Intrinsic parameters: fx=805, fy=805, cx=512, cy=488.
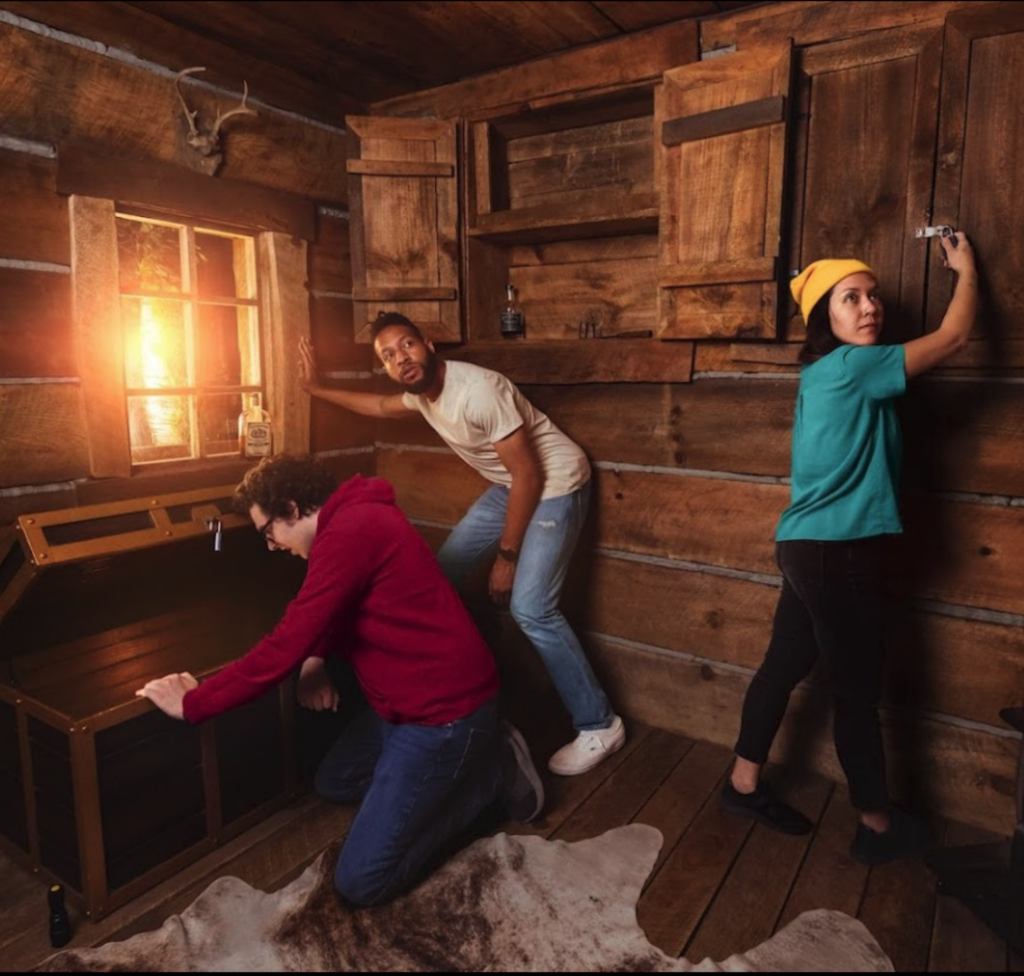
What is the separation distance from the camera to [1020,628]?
2.68 metres

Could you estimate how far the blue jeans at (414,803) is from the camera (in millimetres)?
2379

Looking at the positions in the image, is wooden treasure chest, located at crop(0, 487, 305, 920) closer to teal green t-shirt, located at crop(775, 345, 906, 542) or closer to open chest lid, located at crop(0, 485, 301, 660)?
open chest lid, located at crop(0, 485, 301, 660)

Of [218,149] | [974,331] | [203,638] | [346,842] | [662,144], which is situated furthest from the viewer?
[218,149]

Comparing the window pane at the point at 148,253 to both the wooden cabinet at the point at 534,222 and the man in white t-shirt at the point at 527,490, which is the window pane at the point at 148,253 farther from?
the man in white t-shirt at the point at 527,490

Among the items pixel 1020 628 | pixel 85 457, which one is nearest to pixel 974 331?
pixel 1020 628

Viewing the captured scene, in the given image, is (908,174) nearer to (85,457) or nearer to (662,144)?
(662,144)

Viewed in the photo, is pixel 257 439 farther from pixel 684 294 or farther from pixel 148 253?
pixel 684 294

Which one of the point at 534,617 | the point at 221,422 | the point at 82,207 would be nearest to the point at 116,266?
the point at 82,207

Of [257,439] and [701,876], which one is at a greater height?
[257,439]

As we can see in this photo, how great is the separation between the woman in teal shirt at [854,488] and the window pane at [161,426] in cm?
253

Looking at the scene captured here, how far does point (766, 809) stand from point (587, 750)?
708 mm

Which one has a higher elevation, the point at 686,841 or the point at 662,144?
the point at 662,144

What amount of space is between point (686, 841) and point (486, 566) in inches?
63.8

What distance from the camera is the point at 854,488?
242 centimetres
